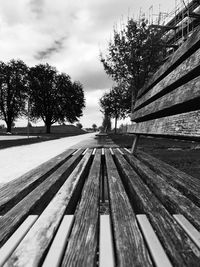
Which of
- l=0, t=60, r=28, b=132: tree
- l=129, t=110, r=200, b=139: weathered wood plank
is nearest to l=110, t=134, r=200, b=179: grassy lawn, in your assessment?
l=129, t=110, r=200, b=139: weathered wood plank

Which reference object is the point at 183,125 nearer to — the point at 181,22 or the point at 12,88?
the point at 181,22

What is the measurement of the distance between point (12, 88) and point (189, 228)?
154 feet

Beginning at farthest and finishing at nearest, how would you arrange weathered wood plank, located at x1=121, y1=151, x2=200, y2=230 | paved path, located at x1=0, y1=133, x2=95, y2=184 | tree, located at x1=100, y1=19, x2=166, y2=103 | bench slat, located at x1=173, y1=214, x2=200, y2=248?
1. tree, located at x1=100, y1=19, x2=166, y2=103
2. paved path, located at x1=0, y1=133, x2=95, y2=184
3. weathered wood plank, located at x1=121, y1=151, x2=200, y2=230
4. bench slat, located at x1=173, y1=214, x2=200, y2=248

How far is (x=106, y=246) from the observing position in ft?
2.26

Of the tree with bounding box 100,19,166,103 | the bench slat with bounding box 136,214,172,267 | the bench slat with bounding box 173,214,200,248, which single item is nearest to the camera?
the bench slat with bounding box 136,214,172,267

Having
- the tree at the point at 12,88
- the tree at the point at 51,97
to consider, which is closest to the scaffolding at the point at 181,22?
the tree at the point at 51,97

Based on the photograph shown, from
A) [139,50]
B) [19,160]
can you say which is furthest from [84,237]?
[139,50]

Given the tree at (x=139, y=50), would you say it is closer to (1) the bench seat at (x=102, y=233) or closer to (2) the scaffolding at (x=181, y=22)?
(2) the scaffolding at (x=181, y=22)

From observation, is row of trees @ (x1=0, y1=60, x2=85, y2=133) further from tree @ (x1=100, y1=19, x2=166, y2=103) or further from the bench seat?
the bench seat

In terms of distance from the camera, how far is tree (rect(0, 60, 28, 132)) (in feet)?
133

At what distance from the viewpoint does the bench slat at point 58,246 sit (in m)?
0.61

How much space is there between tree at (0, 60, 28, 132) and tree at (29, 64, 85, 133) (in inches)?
77.3

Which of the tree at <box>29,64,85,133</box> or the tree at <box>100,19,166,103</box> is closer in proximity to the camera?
the tree at <box>100,19,166,103</box>

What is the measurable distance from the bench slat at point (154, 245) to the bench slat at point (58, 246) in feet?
1.17
